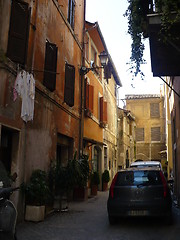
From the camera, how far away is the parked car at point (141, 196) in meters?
7.12

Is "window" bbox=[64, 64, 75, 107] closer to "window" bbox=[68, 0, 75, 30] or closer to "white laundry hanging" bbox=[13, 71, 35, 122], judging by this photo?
"window" bbox=[68, 0, 75, 30]

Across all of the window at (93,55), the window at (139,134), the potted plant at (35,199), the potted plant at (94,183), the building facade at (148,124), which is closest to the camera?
the potted plant at (35,199)

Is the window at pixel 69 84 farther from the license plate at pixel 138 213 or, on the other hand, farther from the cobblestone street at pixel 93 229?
the license plate at pixel 138 213

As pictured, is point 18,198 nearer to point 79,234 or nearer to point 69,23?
point 79,234

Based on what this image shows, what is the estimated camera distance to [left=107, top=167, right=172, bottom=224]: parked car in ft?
→ 23.4

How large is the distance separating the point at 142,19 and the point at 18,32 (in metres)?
3.26

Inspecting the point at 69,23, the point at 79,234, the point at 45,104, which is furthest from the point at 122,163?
the point at 79,234

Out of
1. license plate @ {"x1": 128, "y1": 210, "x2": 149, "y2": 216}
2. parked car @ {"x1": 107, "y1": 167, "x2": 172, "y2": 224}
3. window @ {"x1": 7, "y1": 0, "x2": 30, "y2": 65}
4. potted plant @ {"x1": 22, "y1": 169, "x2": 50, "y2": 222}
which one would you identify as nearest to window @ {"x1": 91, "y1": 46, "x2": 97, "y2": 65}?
window @ {"x1": 7, "y1": 0, "x2": 30, "y2": 65}

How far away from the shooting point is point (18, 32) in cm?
764

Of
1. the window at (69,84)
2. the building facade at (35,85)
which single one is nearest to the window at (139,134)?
the building facade at (35,85)

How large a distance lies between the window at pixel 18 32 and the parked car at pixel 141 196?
4318 millimetres

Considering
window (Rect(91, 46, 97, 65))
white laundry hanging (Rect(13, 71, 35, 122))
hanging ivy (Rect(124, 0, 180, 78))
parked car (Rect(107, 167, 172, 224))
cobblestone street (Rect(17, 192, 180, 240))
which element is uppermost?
window (Rect(91, 46, 97, 65))

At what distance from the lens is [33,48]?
28.7 ft

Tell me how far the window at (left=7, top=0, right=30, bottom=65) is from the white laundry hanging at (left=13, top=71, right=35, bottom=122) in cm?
42
